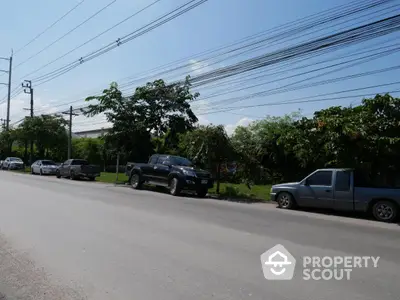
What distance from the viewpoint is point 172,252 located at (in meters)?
6.73

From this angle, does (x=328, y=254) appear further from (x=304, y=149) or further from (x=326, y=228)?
(x=304, y=149)

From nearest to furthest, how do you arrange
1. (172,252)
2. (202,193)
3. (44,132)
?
1. (172,252)
2. (202,193)
3. (44,132)

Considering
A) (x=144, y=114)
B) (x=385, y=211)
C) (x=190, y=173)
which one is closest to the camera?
(x=385, y=211)

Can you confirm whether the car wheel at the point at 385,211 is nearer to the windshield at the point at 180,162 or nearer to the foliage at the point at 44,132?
the windshield at the point at 180,162

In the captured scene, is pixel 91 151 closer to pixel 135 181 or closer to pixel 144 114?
pixel 144 114

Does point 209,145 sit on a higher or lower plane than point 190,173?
higher

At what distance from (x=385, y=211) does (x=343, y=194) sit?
1396 millimetres

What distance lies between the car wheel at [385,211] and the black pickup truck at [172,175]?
8394mm

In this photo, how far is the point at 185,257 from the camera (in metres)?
6.43

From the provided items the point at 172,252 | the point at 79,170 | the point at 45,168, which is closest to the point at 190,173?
the point at 172,252

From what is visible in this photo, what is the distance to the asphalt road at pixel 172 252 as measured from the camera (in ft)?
16.2

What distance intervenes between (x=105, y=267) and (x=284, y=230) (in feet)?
16.2

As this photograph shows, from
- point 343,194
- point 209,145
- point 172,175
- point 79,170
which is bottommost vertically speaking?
point 79,170

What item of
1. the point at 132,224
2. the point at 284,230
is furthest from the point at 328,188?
the point at 132,224
